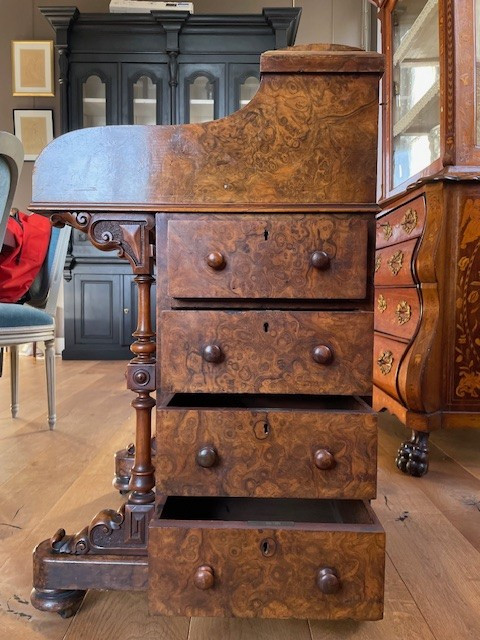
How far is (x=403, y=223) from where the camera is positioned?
5.35ft

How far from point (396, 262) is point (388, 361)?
12.7 inches

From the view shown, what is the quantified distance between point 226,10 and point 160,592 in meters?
4.51

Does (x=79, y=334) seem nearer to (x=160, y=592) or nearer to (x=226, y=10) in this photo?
(x=226, y=10)

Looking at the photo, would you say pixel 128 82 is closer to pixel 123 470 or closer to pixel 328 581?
pixel 123 470

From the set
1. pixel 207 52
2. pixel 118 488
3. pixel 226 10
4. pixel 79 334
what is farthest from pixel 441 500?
pixel 226 10

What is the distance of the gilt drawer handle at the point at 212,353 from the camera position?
0.79 metres

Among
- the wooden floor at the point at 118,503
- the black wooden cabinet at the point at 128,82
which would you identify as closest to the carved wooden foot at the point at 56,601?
the wooden floor at the point at 118,503

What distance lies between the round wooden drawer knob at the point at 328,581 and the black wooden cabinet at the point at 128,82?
319cm

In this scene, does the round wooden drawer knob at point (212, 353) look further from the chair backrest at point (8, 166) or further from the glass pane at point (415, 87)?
the glass pane at point (415, 87)

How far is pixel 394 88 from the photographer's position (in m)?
2.12

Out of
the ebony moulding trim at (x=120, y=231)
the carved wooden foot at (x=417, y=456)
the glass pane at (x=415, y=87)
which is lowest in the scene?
the carved wooden foot at (x=417, y=456)

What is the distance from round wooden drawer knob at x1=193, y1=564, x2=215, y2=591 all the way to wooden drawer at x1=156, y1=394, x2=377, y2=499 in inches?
4.3

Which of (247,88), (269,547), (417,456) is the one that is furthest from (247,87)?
(269,547)

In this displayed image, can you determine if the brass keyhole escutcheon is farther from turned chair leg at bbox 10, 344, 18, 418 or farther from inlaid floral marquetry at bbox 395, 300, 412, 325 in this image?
turned chair leg at bbox 10, 344, 18, 418
